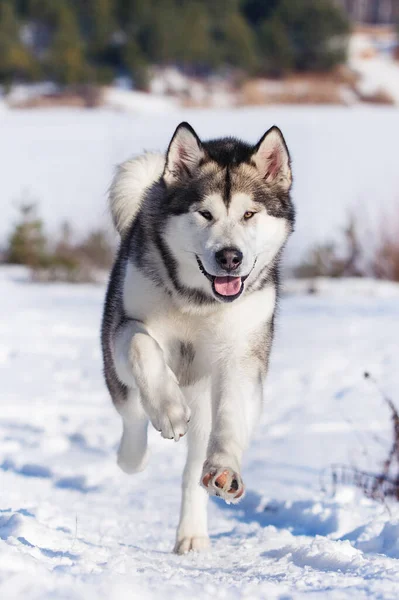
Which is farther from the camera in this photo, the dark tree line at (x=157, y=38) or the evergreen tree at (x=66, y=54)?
the dark tree line at (x=157, y=38)

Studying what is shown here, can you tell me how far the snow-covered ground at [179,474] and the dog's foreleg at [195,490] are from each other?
95 mm

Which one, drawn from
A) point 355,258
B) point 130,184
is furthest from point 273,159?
point 355,258

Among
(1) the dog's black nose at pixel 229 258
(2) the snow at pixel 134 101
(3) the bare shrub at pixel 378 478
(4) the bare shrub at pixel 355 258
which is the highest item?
(2) the snow at pixel 134 101

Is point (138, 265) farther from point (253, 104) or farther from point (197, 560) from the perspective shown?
point (253, 104)

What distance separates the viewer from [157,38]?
2525cm

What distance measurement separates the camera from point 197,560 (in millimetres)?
3025

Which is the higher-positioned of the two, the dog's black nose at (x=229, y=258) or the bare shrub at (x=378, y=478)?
the dog's black nose at (x=229, y=258)

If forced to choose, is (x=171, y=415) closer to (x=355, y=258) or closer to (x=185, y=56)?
(x=355, y=258)

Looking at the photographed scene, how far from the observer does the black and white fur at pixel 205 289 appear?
2846 mm

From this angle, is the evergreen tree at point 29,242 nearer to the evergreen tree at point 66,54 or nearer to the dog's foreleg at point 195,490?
the dog's foreleg at point 195,490

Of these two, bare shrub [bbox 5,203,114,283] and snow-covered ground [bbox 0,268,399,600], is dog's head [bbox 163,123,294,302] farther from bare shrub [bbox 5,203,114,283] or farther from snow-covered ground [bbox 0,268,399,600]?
bare shrub [bbox 5,203,114,283]

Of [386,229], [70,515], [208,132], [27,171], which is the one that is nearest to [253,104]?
[208,132]

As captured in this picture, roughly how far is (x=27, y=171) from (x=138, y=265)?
12.7 metres

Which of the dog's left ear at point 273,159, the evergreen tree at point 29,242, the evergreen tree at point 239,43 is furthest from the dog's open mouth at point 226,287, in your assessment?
the evergreen tree at point 239,43
